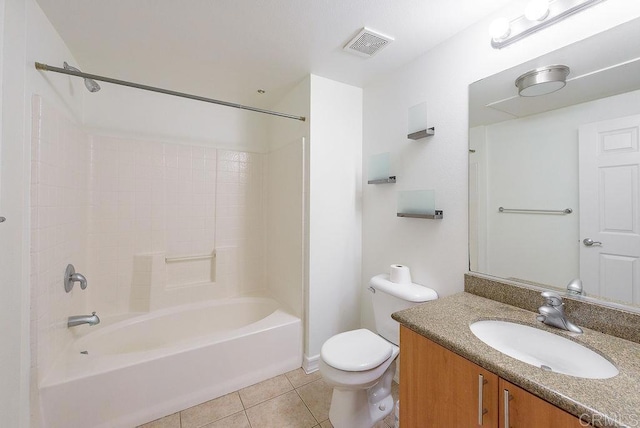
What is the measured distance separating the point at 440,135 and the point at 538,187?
60cm

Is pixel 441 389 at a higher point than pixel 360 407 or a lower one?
higher

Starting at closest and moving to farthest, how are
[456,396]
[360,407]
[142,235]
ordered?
[456,396] → [360,407] → [142,235]

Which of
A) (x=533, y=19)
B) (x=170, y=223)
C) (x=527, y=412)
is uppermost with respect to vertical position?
(x=533, y=19)

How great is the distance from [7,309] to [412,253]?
2.08 m

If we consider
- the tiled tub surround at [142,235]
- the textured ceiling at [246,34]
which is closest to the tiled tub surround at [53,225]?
the tiled tub surround at [142,235]

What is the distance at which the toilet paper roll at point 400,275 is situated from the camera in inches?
66.1

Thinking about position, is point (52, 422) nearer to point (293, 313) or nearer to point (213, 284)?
point (213, 284)

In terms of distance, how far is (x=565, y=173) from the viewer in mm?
1082

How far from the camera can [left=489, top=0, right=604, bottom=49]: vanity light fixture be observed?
1.03m

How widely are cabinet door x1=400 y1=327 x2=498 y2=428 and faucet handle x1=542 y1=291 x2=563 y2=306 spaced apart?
1.63 feet

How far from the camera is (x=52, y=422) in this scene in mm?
1302

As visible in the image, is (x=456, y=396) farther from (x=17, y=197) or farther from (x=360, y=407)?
(x=17, y=197)

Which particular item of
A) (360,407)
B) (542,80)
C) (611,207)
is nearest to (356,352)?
(360,407)

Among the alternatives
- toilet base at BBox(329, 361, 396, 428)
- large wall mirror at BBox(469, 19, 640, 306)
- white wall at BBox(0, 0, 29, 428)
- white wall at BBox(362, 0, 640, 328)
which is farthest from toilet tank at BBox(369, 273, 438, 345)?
white wall at BBox(0, 0, 29, 428)
